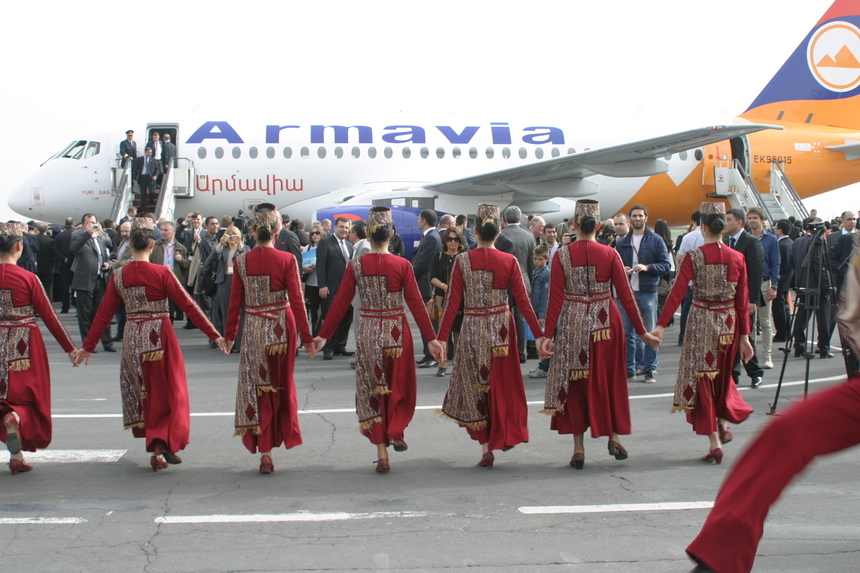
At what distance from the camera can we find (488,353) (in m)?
5.88

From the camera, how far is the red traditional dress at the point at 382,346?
5.70 metres

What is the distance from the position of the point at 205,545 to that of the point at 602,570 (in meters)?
1.96

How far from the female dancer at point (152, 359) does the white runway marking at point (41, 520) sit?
95cm

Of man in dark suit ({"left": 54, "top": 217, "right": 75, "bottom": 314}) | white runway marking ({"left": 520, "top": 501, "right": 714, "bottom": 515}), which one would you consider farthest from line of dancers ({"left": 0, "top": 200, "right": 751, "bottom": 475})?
man in dark suit ({"left": 54, "top": 217, "right": 75, "bottom": 314})

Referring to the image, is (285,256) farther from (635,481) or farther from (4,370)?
(635,481)

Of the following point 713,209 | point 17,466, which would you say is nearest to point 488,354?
point 713,209

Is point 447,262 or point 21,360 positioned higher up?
point 447,262

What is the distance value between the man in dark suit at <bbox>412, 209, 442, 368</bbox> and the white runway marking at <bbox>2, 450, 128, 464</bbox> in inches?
172

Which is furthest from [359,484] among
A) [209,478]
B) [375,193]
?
[375,193]

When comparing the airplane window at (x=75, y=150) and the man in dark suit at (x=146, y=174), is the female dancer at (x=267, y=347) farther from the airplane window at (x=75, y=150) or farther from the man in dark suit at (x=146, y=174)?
the airplane window at (x=75, y=150)

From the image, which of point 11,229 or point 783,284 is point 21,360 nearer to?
point 11,229

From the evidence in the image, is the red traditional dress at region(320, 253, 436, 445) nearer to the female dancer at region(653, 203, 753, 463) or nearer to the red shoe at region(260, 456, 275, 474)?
the red shoe at region(260, 456, 275, 474)

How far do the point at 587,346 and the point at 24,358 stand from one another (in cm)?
383

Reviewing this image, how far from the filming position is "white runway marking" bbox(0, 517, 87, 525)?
4.66 metres
